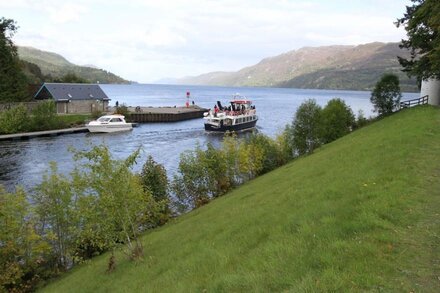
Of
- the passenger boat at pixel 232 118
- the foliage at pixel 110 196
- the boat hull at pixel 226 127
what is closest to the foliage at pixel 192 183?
the foliage at pixel 110 196

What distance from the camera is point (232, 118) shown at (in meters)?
90.6

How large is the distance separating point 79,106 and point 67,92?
497 cm

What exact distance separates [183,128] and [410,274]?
90.7m

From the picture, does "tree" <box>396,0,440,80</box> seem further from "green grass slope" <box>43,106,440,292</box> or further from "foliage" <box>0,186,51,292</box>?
"foliage" <box>0,186,51,292</box>

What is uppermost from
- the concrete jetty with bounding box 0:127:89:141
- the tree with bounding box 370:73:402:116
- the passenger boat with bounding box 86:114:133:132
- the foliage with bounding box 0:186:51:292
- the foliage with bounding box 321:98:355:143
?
the tree with bounding box 370:73:402:116

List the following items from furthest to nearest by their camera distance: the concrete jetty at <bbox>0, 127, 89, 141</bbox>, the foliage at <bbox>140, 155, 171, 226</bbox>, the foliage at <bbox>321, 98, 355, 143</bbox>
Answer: the concrete jetty at <bbox>0, 127, 89, 141</bbox> < the foliage at <bbox>321, 98, 355, 143</bbox> < the foliage at <bbox>140, 155, 171, 226</bbox>

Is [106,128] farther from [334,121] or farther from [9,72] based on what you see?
[334,121]

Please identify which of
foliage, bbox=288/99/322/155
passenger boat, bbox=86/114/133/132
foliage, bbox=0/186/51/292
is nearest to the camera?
foliage, bbox=0/186/51/292

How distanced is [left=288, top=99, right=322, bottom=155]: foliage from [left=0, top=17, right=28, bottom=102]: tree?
6862 cm

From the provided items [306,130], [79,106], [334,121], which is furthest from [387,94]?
[79,106]

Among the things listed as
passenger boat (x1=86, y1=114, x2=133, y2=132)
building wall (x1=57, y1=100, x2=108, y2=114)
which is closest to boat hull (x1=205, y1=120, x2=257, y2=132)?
passenger boat (x1=86, y1=114, x2=133, y2=132)

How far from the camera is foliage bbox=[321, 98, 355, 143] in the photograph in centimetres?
4859

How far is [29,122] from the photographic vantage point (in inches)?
3046

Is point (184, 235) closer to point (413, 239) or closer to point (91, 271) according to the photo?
point (91, 271)
